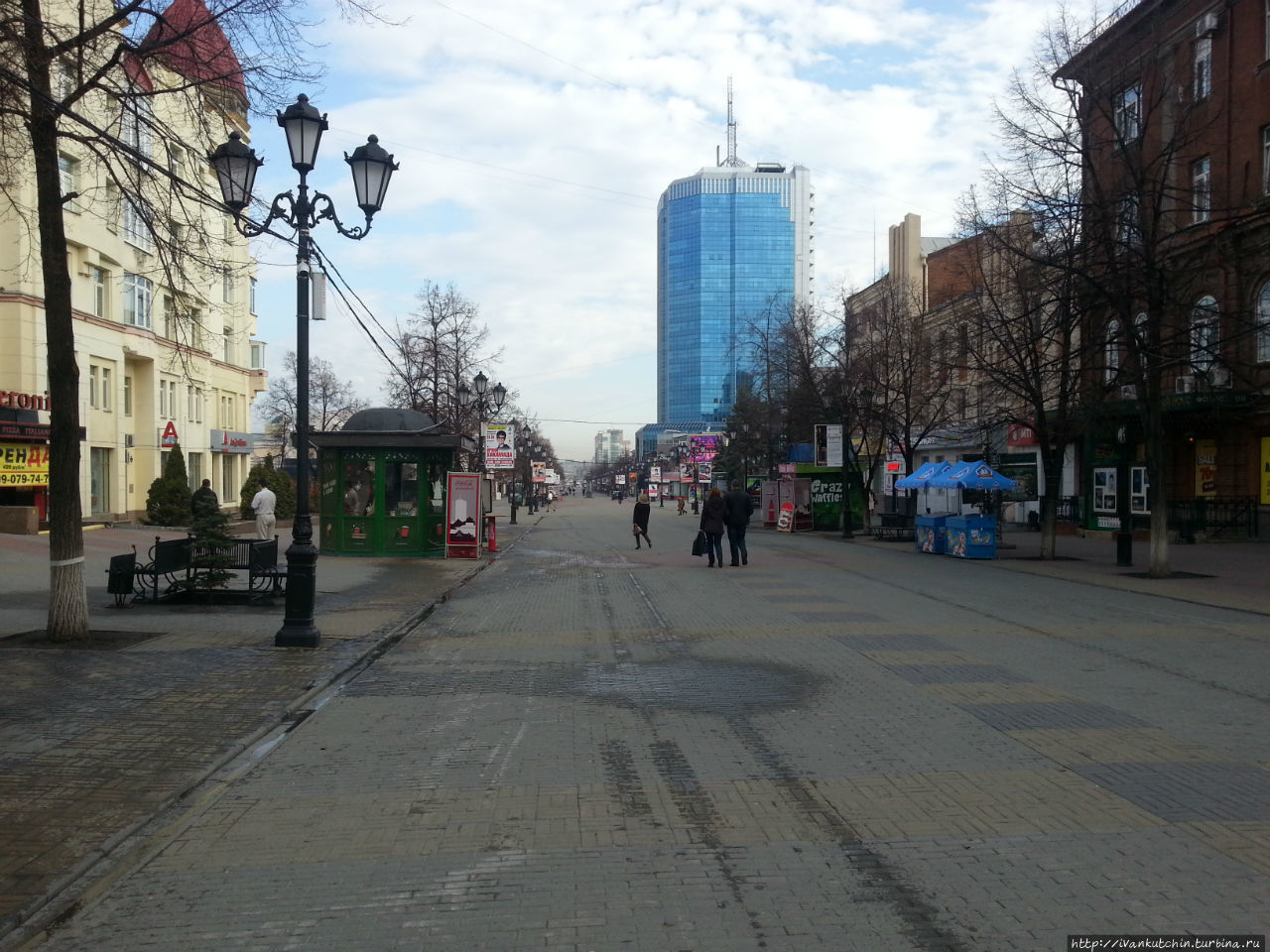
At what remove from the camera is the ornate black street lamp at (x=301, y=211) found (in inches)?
451

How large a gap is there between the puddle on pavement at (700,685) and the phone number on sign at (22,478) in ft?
88.1

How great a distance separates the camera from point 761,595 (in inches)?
659

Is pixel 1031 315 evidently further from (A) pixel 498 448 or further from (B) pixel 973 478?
(A) pixel 498 448

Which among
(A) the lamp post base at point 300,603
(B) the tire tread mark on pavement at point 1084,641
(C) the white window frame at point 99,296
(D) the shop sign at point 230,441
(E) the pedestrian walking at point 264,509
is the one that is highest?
(C) the white window frame at point 99,296

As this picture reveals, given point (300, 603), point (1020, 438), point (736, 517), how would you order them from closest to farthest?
point (300, 603) < point (736, 517) < point (1020, 438)

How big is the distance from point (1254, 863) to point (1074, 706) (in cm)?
366

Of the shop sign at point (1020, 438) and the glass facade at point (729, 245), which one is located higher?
the glass facade at point (729, 245)

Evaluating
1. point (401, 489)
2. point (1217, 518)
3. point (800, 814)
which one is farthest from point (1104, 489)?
point (800, 814)

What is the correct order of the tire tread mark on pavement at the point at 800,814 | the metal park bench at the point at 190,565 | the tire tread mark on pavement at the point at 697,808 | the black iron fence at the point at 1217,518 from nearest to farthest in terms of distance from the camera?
the tire tread mark on pavement at the point at 800,814 → the tire tread mark on pavement at the point at 697,808 → the metal park bench at the point at 190,565 → the black iron fence at the point at 1217,518

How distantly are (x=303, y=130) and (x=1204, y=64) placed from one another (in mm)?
27297

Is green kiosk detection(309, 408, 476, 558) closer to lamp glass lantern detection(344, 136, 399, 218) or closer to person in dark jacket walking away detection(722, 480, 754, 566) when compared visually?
person in dark jacket walking away detection(722, 480, 754, 566)

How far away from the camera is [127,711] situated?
322 inches

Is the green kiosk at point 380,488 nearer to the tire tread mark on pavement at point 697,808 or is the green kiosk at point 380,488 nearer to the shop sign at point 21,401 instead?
the shop sign at point 21,401

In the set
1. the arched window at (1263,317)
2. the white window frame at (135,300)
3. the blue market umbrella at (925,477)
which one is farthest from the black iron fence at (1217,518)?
the white window frame at (135,300)
